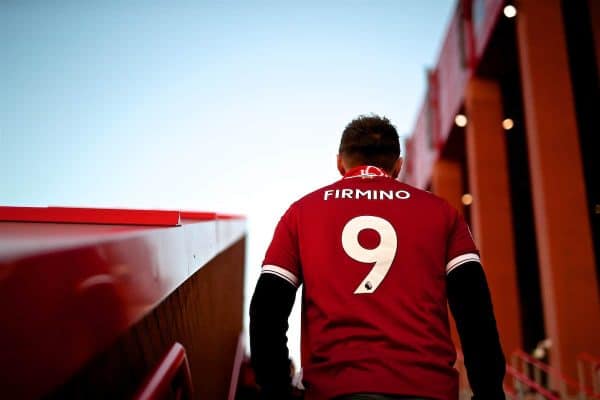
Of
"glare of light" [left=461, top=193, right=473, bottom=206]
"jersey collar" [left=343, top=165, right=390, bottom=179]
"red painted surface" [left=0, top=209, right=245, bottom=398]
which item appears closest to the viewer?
"red painted surface" [left=0, top=209, right=245, bottom=398]

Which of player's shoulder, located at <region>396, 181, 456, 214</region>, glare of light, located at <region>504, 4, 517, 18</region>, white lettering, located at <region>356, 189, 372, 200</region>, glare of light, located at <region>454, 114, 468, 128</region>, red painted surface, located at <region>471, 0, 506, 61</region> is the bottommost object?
player's shoulder, located at <region>396, 181, 456, 214</region>

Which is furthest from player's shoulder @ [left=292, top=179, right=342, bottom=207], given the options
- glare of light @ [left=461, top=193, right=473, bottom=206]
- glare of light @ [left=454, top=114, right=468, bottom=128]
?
glare of light @ [left=461, top=193, right=473, bottom=206]

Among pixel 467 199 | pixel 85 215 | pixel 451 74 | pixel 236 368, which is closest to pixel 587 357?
pixel 236 368

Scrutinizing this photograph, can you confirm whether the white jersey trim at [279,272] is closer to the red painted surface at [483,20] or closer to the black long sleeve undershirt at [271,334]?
the black long sleeve undershirt at [271,334]

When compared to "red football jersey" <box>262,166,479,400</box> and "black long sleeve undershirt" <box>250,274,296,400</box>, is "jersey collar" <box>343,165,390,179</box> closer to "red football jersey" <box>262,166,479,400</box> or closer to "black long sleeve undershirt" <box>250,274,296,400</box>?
"red football jersey" <box>262,166,479,400</box>

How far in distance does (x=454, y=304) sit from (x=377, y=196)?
441mm

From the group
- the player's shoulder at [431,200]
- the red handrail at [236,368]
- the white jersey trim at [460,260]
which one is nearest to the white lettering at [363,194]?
the player's shoulder at [431,200]

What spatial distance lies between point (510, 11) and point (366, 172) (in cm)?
969

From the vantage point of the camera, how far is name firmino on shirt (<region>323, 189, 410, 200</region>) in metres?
1.94

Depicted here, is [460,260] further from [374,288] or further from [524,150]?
[524,150]

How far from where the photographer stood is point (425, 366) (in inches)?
65.4

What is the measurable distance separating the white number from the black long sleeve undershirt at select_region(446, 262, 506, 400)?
0.80 ft

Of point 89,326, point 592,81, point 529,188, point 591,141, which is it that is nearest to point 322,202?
point 89,326

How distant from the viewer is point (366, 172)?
2.06 meters
